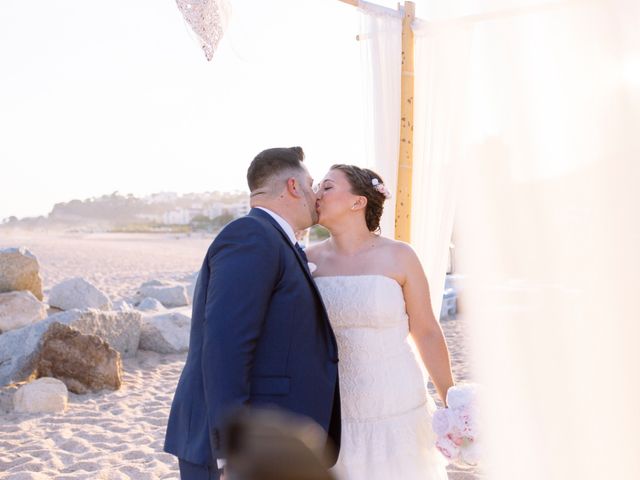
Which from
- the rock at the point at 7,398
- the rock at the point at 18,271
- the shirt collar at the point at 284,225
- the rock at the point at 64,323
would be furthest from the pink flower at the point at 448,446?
the rock at the point at 18,271

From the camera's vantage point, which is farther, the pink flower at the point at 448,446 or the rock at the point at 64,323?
the rock at the point at 64,323

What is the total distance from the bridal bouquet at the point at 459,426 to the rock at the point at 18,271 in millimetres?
8043

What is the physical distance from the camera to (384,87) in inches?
156

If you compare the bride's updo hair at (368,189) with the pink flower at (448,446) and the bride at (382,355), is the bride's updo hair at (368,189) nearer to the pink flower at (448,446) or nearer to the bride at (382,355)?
the bride at (382,355)

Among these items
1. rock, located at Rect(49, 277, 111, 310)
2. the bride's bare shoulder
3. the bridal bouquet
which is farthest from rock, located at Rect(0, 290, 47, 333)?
the bridal bouquet

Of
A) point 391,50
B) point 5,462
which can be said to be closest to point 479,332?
point 391,50

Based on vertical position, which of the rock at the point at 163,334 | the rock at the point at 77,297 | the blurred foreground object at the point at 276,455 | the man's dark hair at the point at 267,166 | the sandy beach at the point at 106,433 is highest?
the man's dark hair at the point at 267,166

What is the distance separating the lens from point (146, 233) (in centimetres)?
7038

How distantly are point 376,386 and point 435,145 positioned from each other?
1.58 m

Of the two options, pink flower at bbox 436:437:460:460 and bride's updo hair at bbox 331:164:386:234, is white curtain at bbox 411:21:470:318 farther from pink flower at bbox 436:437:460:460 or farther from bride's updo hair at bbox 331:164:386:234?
pink flower at bbox 436:437:460:460

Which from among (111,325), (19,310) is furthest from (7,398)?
(19,310)

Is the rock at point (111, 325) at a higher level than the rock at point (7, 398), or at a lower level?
higher

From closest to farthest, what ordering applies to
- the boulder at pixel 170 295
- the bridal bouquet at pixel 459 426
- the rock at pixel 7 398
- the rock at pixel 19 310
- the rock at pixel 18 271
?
the bridal bouquet at pixel 459 426 → the rock at pixel 7 398 → the rock at pixel 19 310 → the rock at pixel 18 271 → the boulder at pixel 170 295

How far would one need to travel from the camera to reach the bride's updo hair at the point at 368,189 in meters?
2.95
